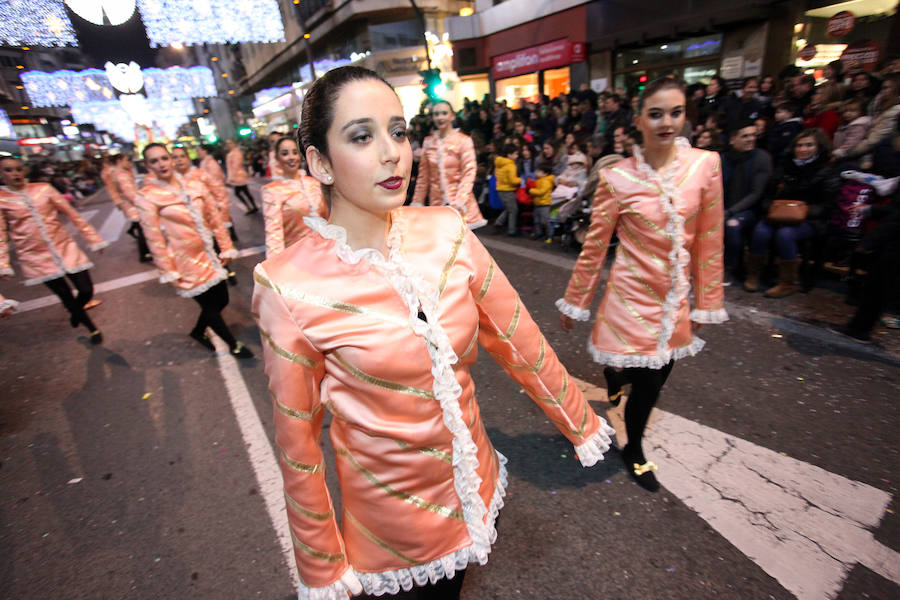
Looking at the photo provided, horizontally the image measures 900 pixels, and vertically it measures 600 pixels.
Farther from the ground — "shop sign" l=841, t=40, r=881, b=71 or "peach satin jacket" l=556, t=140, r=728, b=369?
"shop sign" l=841, t=40, r=881, b=71

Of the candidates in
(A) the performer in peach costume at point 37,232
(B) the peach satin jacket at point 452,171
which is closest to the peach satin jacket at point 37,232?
(A) the performer in peach costume at point 37,232

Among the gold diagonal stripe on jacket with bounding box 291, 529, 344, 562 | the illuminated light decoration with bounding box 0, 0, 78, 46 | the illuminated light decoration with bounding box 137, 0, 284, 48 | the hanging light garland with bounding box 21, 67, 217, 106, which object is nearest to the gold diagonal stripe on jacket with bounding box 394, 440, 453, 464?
the gold diagonal stripe on jacket with bounding box 291, 529, 344, 562

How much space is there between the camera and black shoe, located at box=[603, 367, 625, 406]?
3.31m

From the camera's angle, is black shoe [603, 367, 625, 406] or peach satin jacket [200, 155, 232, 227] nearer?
black shoe [603, 367, 625, 406]

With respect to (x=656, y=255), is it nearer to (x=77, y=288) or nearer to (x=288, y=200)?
(x=288, y=200)

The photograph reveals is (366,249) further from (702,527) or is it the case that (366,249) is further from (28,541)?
(28,541)

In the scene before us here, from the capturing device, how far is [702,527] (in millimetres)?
2404

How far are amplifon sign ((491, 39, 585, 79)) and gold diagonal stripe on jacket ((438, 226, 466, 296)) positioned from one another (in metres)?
17.9

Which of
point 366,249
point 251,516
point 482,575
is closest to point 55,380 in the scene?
point 251,516

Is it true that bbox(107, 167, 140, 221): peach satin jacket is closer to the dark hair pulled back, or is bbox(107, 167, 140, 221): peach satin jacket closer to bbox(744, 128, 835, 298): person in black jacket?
the dark hair pulled back

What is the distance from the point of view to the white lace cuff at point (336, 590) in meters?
1.29

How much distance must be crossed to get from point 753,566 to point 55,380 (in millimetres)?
6768

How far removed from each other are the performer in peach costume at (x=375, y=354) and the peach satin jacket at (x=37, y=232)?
5.72m

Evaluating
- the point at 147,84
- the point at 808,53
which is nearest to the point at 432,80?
the point at 808,53
